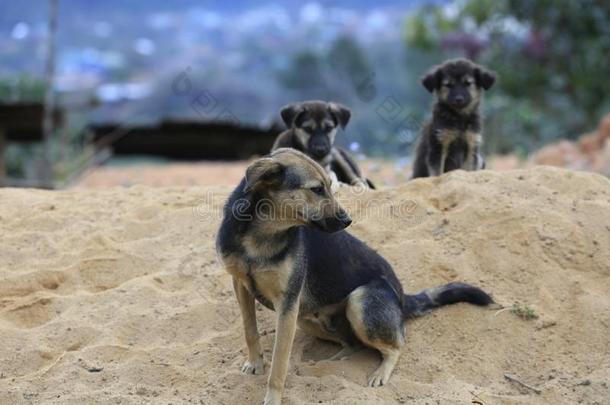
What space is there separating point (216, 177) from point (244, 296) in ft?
25.0

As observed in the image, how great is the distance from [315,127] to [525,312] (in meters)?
3.10

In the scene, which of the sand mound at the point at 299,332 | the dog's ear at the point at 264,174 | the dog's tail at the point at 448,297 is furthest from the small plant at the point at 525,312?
the dog's ear at the point at 264,174

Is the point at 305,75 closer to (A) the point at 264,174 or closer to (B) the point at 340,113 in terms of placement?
(B) the point at 340,113

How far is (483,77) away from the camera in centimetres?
823

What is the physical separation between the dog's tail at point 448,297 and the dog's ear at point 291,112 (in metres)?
2.90

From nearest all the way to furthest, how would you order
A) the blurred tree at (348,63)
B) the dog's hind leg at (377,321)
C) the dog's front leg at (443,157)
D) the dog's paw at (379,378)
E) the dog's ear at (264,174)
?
the dog's ear at (264,174) → the dog's paw at (379,378) → the dog's hind leg at (377,321) → the dog's front leg at (443,157) → the blurred tree at (348,63)

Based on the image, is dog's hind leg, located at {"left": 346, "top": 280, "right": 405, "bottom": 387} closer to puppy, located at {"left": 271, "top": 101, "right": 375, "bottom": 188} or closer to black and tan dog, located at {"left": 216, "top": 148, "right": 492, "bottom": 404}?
black and tan dog, located at {"left": 216, "top": 148, "right": 492, "bottom": 404}

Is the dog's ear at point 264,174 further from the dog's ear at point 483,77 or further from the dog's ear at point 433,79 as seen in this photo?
the dog's ear at point 483,77

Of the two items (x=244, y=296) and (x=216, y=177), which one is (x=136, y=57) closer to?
(x=216, y=177)

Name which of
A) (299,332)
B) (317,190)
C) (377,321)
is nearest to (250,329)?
(299,332)

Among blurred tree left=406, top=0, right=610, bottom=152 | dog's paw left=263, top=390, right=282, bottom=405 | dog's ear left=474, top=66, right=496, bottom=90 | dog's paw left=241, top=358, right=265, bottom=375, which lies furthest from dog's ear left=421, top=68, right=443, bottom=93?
blurred tree left=406, top=0, right=610, bottom=152

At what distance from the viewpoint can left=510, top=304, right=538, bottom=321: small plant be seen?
540 centimetres

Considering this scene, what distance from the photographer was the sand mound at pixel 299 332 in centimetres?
486

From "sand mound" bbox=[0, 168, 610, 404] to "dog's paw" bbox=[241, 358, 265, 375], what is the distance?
3.7 inches
